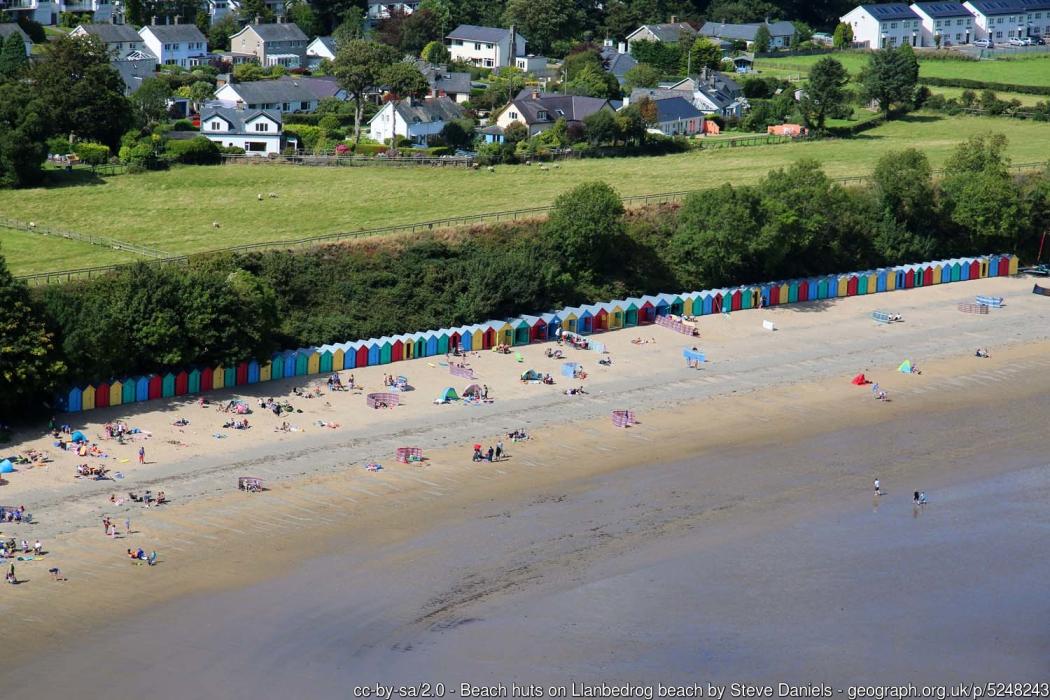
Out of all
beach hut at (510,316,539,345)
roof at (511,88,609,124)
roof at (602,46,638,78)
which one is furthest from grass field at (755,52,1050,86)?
beach hut at (510,316,539,345)

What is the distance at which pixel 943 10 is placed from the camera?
135 m

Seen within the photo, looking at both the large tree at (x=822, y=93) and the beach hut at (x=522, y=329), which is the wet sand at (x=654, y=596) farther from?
the large tree at (x=822, y=93)

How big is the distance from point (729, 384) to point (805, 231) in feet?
48.5

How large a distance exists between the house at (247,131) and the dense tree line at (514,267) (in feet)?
85.1

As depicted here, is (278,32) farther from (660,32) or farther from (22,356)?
(22,356)

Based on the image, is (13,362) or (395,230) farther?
(395,230)

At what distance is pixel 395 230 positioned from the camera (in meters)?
64.9

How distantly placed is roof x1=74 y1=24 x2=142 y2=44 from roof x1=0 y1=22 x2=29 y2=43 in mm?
4327

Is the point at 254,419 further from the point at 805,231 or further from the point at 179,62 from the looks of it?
the point at 179,62

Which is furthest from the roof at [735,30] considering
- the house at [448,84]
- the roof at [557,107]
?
the roof at [557,107]

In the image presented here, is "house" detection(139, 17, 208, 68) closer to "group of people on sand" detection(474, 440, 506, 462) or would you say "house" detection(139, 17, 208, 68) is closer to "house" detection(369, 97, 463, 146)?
"house" detection(369, 97, 463, 146)

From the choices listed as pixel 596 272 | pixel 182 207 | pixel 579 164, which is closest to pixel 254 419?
pixel 596 272

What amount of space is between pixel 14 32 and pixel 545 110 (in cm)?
3921

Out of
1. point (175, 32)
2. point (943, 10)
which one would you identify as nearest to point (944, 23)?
point (943, 10)
